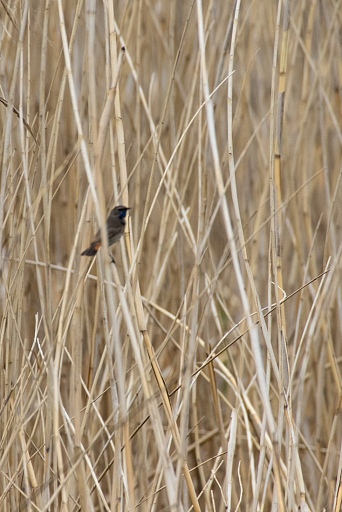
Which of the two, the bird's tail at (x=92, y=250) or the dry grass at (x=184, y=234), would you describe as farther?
the dry grass at (x=184, y=234)

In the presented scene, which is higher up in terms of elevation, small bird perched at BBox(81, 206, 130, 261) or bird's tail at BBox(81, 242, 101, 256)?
small bird perched at BBox(81, 206, 130, 261)

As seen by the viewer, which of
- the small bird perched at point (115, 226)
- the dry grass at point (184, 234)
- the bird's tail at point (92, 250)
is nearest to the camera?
the bird's tail at point (92, 250)

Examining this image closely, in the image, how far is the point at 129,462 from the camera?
0.83 m

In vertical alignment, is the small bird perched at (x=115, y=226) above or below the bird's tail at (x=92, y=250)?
above

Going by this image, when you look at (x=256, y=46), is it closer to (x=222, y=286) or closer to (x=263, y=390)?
(x=222, y=286)

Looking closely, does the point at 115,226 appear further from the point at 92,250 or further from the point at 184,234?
the point at 184,234

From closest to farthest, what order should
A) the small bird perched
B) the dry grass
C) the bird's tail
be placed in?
the bird's tail → the small bird perched → the dry grass

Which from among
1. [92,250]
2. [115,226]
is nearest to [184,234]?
[115,226]

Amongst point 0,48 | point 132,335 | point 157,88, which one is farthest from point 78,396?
point 157,88

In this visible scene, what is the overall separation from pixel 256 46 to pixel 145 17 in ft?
1.31

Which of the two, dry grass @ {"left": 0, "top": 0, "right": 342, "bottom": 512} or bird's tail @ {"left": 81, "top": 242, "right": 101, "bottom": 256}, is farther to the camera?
dry grass @ {"left": 0, "top": 0, "right": 342, "bottom": 512}

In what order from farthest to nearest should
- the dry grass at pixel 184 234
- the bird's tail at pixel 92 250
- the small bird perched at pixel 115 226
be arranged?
the dry grass at pixel 184 234 < the small bird perched at pixel 115 226 < the bird's tail at pixel 92 250

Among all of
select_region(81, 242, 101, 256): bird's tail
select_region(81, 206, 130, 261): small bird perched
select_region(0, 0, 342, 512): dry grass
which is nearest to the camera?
select_region(81, 242, 101, 256): bird's tail

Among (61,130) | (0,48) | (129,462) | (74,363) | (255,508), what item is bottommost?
(255,508)
